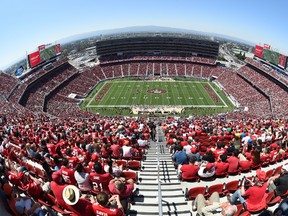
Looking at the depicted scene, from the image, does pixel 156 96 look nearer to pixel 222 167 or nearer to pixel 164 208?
pixel 222 167

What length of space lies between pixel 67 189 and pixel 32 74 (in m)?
68.1

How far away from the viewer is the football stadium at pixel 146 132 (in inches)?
271

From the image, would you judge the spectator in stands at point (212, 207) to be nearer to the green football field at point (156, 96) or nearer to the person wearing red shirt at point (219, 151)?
the person wearing red shirt at point (219, 151)

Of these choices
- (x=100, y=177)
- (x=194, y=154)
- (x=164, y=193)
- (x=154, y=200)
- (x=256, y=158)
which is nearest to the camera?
(x=100, y=177)

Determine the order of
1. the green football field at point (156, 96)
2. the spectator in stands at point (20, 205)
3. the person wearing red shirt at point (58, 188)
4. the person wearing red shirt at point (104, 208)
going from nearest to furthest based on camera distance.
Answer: the person wearing red shirt at point (104, 208) < the spectator in stands at point (20, 205) < the person wearing red shirt at point (58, 188) < the green football field at point (156, 96)

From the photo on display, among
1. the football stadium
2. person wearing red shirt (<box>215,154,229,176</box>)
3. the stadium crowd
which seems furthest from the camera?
person wearing red shirt (<box>215,154,229,176</box>)

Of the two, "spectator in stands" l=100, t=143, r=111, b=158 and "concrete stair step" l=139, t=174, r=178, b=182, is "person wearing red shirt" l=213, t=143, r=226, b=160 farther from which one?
"spectator in stands" l=100, t=143, r=111, b=158

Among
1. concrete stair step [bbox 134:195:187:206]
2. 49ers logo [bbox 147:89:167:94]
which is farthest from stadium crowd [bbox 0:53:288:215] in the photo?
49ers logo [bbox 147:89:167:94]

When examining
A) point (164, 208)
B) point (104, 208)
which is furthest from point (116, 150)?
point (104, 208)

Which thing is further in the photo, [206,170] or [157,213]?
[206,170]

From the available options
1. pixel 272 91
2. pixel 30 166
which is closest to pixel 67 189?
pixel 30 166

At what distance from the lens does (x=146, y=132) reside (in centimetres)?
2223

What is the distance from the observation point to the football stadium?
688cm

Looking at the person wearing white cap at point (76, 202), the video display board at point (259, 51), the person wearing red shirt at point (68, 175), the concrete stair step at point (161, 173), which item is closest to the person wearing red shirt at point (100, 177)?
the person wearing red shirt at point (68, 175)
